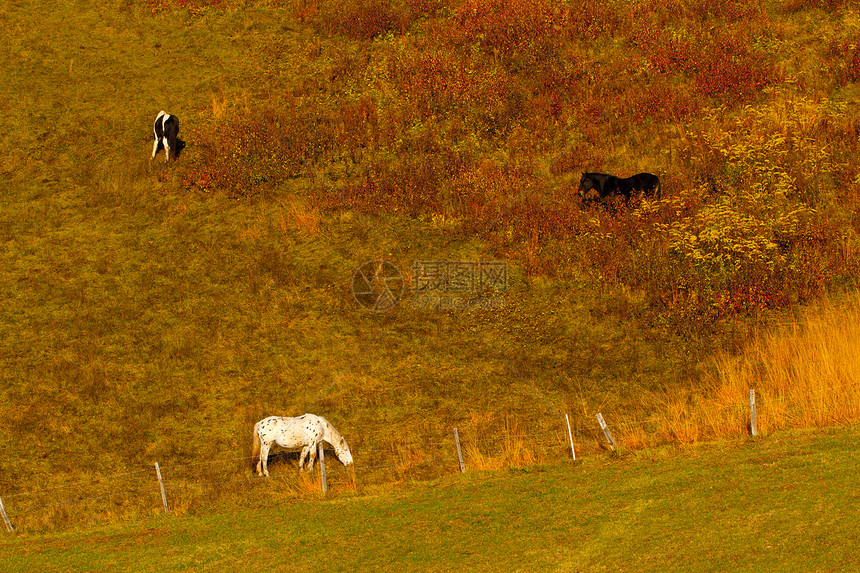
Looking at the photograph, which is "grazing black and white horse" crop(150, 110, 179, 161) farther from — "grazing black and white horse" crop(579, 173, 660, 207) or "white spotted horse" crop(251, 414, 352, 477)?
"white spotted horse" crop(251, 414, 352, 477)

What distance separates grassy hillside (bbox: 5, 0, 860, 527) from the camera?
739 inches

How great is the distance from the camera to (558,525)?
1279cm

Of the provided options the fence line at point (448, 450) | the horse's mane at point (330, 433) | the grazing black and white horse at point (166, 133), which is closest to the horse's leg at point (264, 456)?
the fence line at point (448, 450)

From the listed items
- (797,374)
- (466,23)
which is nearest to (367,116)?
(466,23)

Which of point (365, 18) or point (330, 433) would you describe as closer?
point (330, 433)

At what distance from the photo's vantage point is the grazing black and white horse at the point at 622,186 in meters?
23.8

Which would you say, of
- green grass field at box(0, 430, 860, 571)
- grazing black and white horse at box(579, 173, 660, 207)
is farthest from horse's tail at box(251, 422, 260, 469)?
grazing black and white horse at box(579, 173, 660, 207)

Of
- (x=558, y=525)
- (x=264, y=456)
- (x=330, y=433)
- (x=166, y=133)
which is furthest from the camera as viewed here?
(x=166, y=133)

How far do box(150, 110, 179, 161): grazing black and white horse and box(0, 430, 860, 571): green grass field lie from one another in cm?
1588

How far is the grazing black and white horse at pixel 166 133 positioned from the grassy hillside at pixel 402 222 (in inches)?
18.5

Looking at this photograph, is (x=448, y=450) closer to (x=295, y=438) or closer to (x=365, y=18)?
(x=295, y=438)

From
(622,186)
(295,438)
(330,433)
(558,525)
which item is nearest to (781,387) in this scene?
(558,525)

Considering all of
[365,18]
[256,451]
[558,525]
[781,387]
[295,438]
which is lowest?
[558,525]

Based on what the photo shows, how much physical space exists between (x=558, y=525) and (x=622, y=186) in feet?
43.1
